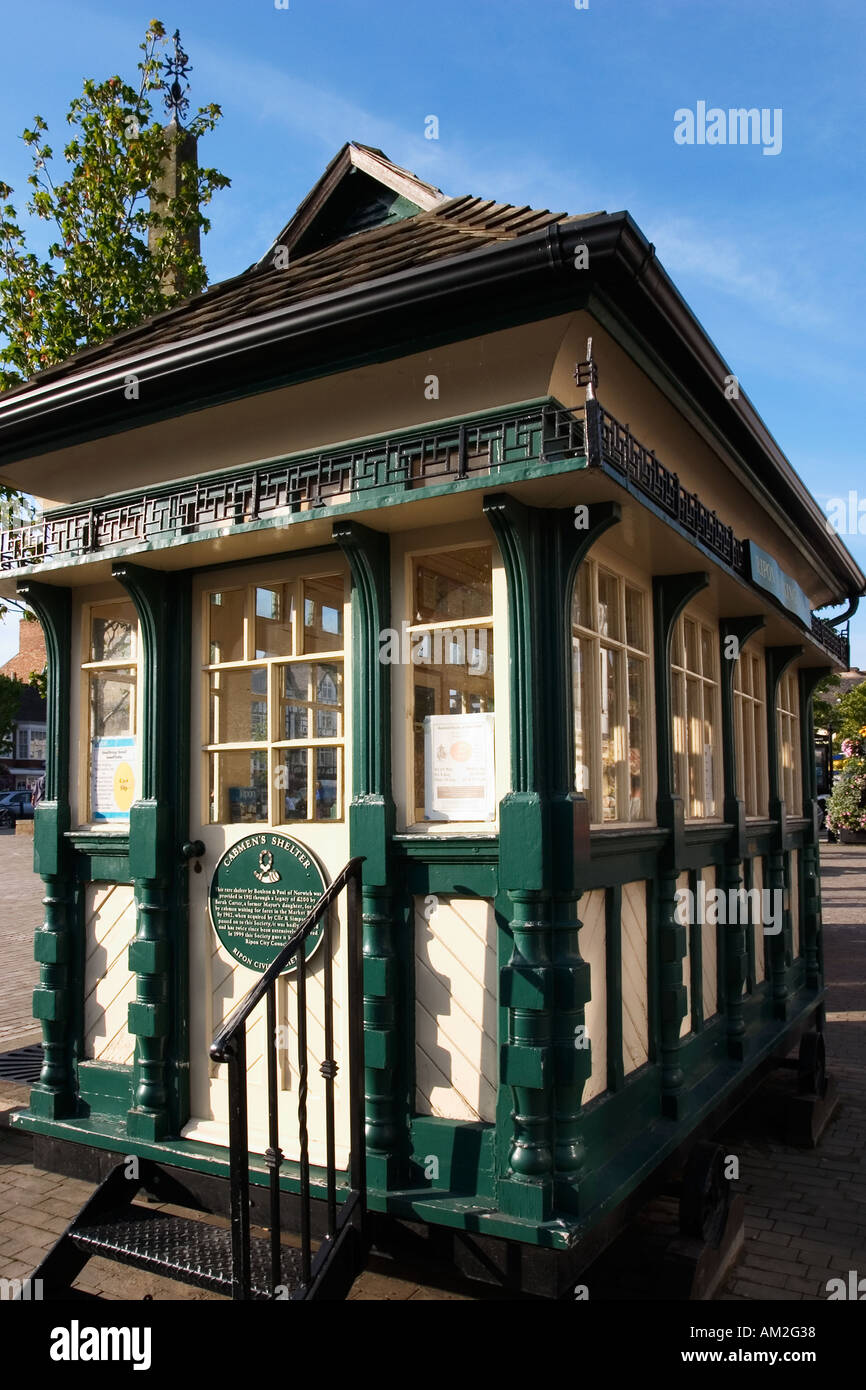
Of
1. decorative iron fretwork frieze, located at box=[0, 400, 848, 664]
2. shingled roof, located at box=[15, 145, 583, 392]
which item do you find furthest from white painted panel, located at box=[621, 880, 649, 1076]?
shingled roof, located at box=[15, 145, 583, 392]

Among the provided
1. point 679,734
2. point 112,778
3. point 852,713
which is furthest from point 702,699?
point 852,713

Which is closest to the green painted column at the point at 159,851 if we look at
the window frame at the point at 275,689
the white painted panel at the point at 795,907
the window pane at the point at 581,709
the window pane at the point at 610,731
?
the window frame at the point at 275,689

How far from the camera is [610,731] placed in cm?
512

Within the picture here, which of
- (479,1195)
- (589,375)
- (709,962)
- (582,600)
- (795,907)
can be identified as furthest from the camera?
A: (795,907)

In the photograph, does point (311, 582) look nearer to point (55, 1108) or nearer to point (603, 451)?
point (603, 451)

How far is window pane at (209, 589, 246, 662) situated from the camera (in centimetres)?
529

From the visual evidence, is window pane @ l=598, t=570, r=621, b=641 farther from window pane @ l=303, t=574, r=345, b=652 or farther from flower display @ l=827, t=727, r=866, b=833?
flower display @ l=827, t=727, r=866, b=833

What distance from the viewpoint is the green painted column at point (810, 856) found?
8.92 meters

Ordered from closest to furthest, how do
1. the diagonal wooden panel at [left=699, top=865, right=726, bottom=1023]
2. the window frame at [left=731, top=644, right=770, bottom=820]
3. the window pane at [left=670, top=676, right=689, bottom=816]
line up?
the window pane at [left=670, top=676, right=689, bottom=816] → the diagonal wooden panel at [left=699, top=865, right=726, bottom=1023] → the window frame at [left=731, top=644, right=770, bottom=820]

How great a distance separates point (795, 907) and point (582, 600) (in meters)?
5.14

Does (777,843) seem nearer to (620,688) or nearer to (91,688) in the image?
(620,688)

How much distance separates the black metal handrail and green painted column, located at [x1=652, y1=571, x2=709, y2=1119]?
175 cm

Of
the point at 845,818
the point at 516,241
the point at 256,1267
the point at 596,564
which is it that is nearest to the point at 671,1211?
the point at 256,1267
